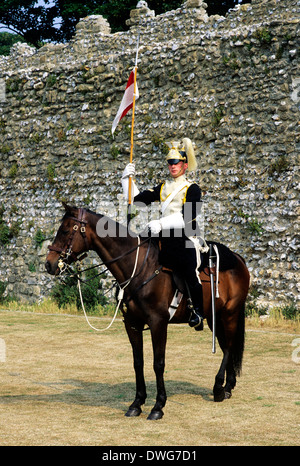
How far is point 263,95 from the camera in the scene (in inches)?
584

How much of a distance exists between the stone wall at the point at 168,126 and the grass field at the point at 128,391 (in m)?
2.63

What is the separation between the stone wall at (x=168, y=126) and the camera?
1454 cm

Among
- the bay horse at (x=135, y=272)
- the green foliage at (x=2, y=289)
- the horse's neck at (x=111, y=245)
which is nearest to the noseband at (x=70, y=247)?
the bay horse at (x=135, y=272)

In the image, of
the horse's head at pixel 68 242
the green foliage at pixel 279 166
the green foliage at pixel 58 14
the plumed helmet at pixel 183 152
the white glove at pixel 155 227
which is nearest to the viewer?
the horse's head at pixel 68 242

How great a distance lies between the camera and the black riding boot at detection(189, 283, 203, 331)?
26.6 feet

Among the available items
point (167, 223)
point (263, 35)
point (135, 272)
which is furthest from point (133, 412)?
point (263, 35)

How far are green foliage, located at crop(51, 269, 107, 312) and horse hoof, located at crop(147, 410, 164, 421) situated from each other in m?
8.92

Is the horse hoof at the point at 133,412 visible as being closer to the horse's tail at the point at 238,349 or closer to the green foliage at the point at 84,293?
the horse's tail at the point at 238,349

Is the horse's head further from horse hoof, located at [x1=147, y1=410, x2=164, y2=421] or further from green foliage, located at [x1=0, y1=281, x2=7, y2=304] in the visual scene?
green foliage, located at [x1=0, y1=281, x2=7, y2=304]

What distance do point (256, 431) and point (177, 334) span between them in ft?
22.1

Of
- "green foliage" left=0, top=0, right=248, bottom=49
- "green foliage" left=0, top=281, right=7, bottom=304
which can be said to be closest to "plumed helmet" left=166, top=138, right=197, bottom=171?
"green foliage" left=0, top=281, right=7, bottom=304

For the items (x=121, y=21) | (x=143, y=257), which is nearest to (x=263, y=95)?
(x=143, y=257)

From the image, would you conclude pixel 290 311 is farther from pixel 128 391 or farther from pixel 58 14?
pixel 58 14

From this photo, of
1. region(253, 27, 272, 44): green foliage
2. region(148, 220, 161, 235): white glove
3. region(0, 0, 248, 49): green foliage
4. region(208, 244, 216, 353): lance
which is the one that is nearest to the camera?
region(148, 220, 161, 235): white glove
